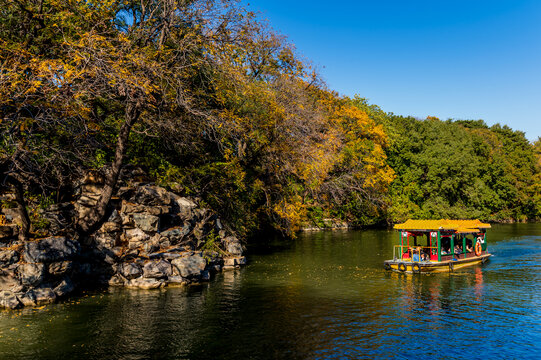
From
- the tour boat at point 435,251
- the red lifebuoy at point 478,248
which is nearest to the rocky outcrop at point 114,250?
the tour boat at point 435,251

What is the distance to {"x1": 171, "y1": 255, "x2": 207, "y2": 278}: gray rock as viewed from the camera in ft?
82.7

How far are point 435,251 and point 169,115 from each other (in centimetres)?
2306

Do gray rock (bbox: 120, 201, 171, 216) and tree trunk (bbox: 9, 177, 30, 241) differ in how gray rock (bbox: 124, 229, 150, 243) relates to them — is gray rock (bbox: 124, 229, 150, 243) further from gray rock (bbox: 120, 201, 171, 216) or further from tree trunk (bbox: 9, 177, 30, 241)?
tree trunk (bbox: 9, 177, 30, 241)

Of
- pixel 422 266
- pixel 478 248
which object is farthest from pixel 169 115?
pixel 478 248

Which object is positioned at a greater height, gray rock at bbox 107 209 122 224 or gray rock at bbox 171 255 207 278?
gray rock at bbox 107 209 122 224

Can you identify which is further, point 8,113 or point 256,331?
point 8,113

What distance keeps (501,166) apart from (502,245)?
1841 inches

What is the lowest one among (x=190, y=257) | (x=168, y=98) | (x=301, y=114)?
(x=190, y=257)

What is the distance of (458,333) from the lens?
16438mm

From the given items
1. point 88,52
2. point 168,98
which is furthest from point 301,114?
point 88,52

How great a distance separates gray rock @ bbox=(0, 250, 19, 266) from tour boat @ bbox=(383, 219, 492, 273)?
23605mm

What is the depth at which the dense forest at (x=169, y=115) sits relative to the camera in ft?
68.6

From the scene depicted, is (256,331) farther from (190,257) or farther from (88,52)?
(88,52)

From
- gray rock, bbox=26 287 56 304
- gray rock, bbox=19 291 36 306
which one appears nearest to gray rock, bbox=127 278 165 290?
gray rock, bbox=26 287 56 304
